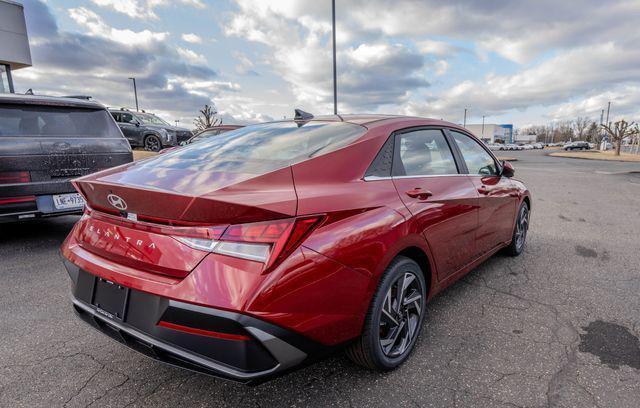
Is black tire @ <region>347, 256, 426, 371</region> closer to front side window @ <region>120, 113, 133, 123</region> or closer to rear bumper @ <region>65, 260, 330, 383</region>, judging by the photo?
rear bumper @ <region>65, 260, 330, 383</region>

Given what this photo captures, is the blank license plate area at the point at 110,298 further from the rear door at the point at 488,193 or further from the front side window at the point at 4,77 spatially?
the front side window at the point at 4,77

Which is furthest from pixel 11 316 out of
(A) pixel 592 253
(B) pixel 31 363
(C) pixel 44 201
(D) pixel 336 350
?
(A) pixel 592 253

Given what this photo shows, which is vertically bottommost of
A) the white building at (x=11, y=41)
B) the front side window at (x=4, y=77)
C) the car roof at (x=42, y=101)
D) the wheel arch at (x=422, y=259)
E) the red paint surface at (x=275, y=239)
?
the wheel arch at (x=422, y=259)

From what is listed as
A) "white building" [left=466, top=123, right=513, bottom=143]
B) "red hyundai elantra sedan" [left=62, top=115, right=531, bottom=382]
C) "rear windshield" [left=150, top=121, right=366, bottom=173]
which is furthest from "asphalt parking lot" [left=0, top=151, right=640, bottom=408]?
"white building" [left=466, top=123, right=513, bottom=143]

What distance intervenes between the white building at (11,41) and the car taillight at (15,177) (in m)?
21.6

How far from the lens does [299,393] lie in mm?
2084

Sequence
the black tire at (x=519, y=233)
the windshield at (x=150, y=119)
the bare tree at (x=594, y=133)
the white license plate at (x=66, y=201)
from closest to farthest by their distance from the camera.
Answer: the black tire at (x=519, y=233)
the white license plate at (x=66, y=201)
the windshield at (x=150, y=119)
the bare tree at (x=594, y=133)

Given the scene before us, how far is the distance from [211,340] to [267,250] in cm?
44

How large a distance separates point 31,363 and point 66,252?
80 centimetres

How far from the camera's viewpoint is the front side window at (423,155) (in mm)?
2506

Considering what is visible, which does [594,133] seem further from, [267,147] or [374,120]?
[267,147]

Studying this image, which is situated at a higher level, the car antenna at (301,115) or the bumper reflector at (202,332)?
the car antenna at (301,115)

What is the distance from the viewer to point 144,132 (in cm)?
1557

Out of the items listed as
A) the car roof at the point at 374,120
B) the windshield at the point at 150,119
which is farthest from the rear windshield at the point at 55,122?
the windshield at the point at 150,119
